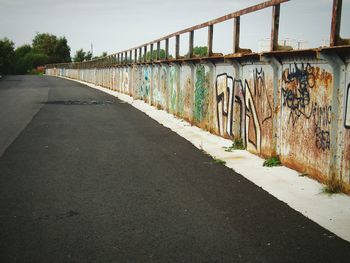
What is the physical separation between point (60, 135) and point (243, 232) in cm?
716

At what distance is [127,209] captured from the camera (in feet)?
16.3

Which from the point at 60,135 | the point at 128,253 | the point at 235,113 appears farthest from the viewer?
the point at 60,135

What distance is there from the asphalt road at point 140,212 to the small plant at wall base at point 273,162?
89 centimetres

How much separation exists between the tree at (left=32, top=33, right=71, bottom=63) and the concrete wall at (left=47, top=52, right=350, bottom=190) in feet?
425

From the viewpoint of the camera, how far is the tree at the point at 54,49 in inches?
5276

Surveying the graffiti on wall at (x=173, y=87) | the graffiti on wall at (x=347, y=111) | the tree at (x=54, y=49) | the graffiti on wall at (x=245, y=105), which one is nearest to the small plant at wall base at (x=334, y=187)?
the graffiti on wall at (x=347, y=111)

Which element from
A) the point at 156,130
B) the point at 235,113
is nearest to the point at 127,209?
the point at 235,113

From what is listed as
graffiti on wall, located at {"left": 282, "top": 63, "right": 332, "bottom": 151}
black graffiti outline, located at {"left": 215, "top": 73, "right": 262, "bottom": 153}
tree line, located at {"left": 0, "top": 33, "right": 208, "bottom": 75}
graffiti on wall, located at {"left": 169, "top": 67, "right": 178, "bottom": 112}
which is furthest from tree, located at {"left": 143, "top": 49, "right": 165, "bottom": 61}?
tree line, located at {"left": 0, "top": 33, "right": 208, "bottom": 75}

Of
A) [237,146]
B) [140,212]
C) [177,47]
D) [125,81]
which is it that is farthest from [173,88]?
[125,81]

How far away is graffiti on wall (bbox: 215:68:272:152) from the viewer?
8.07 metres

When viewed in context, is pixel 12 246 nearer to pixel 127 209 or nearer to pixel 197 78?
pixel 127 209

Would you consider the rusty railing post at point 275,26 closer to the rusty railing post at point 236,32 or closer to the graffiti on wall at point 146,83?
the rusty railing post at point 236,32

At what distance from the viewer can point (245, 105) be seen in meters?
8.84

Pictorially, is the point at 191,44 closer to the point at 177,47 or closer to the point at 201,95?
the point at 177,47
